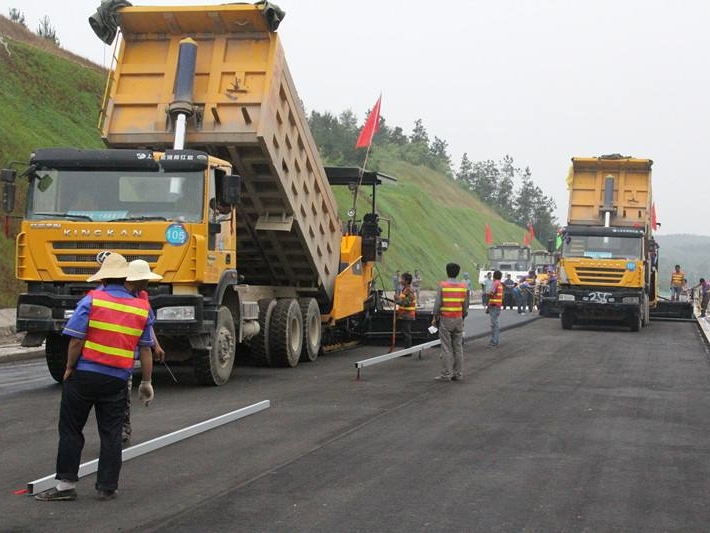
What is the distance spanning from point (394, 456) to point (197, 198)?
5.40 metres

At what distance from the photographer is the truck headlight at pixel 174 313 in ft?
40.5

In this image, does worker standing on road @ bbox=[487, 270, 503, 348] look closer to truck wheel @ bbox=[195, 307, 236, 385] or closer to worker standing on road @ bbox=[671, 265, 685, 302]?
truck wheel @ bbox=[195, 307, 236, 385]

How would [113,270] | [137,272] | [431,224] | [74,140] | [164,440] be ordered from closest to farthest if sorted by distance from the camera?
[113,270]
[137,272]
[164,440]
[74,140]
[431,224]

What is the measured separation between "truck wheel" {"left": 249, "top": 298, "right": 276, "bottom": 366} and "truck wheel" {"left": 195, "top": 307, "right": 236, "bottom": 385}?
2146 mm

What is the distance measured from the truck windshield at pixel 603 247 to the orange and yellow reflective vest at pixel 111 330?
2231 cm

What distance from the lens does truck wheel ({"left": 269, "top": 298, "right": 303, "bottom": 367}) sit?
16.1 metres

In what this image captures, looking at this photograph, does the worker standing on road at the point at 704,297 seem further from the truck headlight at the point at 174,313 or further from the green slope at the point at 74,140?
the truck headlight at the point at 174,313

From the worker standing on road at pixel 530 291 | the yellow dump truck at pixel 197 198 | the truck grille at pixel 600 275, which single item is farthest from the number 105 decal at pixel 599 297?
the worker standing on road at pixel 530 291

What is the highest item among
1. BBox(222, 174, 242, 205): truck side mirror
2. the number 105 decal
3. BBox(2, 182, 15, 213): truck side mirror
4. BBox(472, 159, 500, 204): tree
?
BBox(472, 159, 500, 204): tree

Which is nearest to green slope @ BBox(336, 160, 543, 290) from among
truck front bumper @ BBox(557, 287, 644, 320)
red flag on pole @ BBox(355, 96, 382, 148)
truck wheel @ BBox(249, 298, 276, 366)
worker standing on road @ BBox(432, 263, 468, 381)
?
truck front bumper @ BBox(557, 287, 644, 320)

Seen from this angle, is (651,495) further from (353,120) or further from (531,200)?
(531,200)

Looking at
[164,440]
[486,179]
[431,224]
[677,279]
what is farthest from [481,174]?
[164,440]

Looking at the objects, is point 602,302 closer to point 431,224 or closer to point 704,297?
point 704,297

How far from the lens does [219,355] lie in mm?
13500
